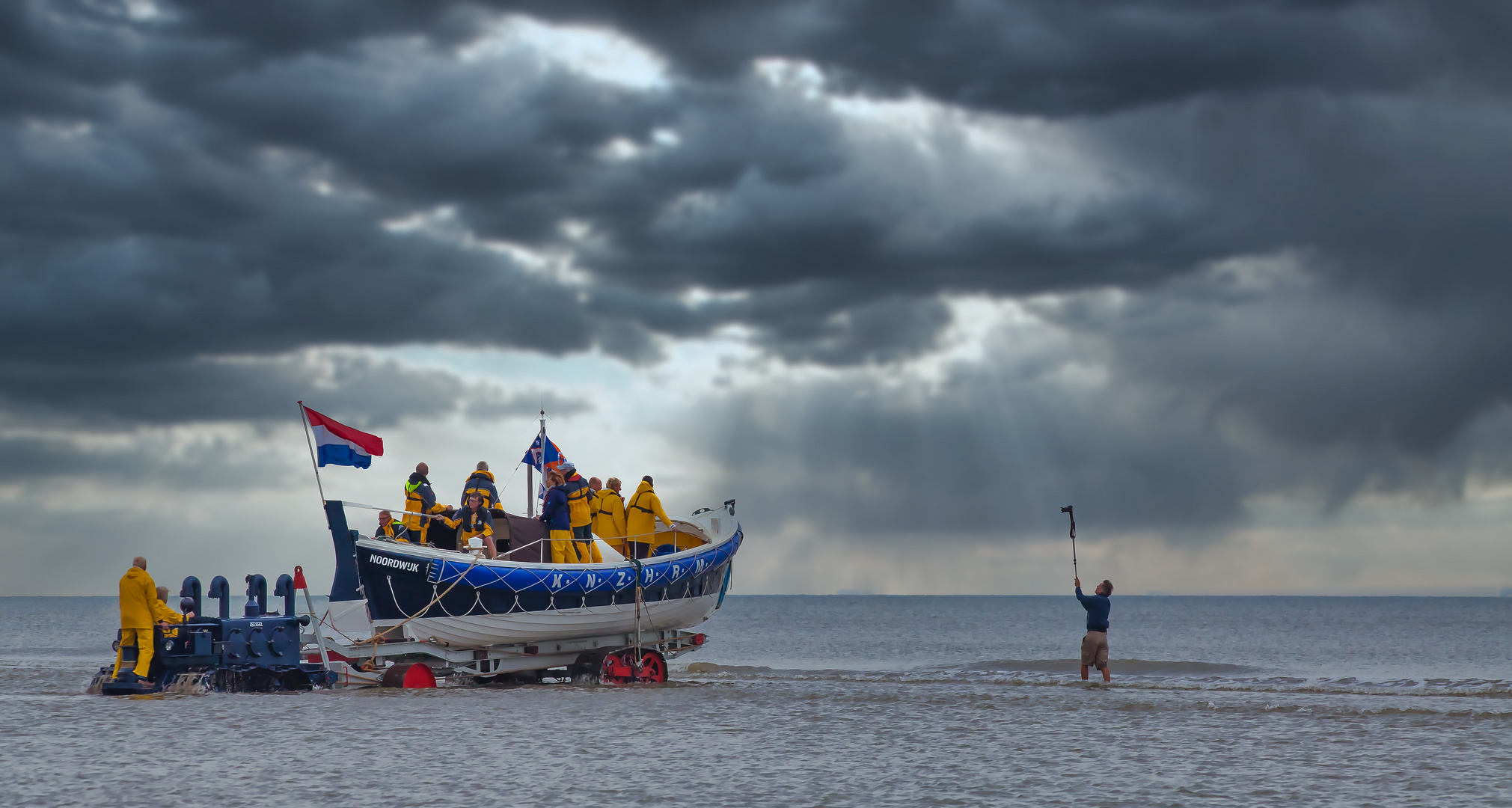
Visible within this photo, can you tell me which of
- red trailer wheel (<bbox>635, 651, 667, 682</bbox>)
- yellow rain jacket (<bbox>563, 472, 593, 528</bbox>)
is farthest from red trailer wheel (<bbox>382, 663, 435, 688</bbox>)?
red trailer wheel (<bbox>635, 651, 667, 682</bbox>)

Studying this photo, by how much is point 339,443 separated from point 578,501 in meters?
4.03

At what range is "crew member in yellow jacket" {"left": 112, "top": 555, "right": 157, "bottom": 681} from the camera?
17188mm

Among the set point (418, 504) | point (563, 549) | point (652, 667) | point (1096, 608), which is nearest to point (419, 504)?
point (418, 504)

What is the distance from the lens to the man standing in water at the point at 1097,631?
20938mm

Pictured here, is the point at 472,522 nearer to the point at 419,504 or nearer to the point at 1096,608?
the point at 419,504

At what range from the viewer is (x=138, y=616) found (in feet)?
57.1

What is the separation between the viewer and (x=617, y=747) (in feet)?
43.5

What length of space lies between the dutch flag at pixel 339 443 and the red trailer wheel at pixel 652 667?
6133 millimetres

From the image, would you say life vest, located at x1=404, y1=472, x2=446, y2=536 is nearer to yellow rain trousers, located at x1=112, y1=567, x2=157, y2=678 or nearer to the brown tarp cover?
the brown tarp cover

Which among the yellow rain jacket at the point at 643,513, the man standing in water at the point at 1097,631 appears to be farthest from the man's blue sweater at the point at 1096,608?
the yellow rain jacket at the point at 643,513

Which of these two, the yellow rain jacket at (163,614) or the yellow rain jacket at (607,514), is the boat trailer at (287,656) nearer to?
the yellow rain jacket at (163,614)

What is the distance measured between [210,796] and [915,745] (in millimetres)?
7726

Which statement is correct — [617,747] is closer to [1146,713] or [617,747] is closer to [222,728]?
[222,728]

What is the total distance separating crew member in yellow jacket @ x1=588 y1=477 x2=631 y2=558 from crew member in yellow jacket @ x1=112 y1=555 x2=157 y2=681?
6.93 metres
